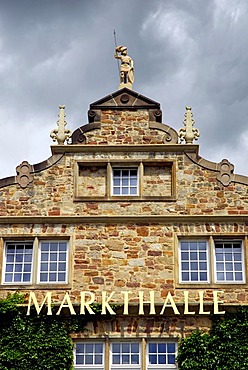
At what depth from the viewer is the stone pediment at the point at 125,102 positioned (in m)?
22.2

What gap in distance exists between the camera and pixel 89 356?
19281 millimetres

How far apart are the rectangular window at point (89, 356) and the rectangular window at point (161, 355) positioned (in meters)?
1.23

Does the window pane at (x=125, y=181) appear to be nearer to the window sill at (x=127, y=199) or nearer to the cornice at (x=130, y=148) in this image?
the window sill at (x=127, y=199)

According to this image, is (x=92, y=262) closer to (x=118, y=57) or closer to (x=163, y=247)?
(x=163, y=247)

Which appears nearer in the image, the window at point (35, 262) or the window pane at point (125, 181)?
the window at point (35, 262)

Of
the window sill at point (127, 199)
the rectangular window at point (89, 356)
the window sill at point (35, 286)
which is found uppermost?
the window sill at point (127, 199)

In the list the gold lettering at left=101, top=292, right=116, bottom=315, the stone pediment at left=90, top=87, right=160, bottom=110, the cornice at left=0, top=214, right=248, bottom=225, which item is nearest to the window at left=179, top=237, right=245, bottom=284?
the cornice at left=0, top=214, right=248, bottom=225

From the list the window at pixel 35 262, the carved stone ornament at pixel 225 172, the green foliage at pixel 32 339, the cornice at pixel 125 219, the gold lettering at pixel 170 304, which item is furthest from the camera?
the carved stone ornament at pixel 225 172

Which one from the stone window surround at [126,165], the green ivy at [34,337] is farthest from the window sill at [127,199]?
the green ivy at [34,337]

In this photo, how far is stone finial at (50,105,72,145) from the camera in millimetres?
21844

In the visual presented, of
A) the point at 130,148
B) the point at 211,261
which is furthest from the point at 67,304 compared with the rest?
the point at 130,148

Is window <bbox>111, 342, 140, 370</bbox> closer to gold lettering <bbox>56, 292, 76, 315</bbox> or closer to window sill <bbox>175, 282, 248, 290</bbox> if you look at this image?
gold lettering <bbox>56, 292, 76, 315</bbox>

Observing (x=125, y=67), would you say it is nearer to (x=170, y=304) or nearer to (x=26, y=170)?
(x=26, y=170)

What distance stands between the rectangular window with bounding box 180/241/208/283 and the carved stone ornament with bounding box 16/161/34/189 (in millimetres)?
4673
